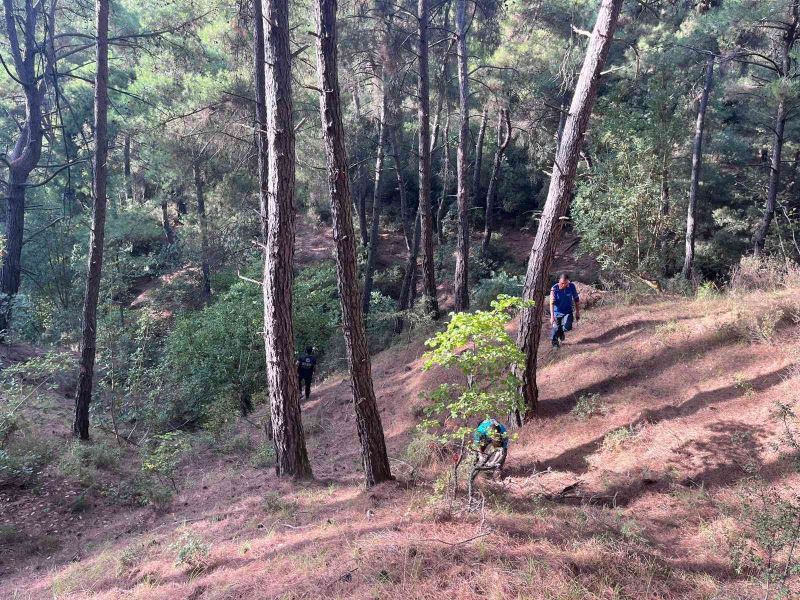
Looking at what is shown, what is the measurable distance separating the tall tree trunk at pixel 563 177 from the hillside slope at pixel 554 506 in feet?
4.70

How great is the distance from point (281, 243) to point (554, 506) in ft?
16.1

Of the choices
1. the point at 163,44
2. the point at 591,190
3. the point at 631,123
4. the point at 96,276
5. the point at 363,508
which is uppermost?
the point at 163,44

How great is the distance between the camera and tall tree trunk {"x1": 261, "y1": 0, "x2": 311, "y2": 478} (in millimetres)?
6629

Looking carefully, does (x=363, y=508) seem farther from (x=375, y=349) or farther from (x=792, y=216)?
(x=792, y=216)

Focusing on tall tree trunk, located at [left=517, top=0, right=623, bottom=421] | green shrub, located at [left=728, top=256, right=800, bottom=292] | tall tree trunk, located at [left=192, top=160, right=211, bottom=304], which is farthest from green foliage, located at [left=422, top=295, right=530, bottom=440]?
tall tree trunk, located at [left=192, top=160, right=211, bottom=304]

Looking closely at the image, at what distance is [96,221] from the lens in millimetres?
9805

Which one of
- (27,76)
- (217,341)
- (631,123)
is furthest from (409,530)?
A: (27,76)

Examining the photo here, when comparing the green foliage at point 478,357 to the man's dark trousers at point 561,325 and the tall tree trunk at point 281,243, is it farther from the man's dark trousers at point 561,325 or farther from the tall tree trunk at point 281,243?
the man's dark trousers at point 561,325

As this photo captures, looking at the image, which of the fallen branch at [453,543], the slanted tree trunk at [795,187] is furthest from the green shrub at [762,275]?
the slanted tree trunk at [795,187]

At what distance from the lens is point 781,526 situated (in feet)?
12.9

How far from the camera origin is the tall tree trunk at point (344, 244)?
5.94 m

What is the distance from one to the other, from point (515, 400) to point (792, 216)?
58.7 feet

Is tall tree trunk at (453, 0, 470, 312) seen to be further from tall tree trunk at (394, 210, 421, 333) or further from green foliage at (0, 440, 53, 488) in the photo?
green foliage at (0, 440, 53, 488)

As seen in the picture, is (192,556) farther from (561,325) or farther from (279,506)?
(561,325)
